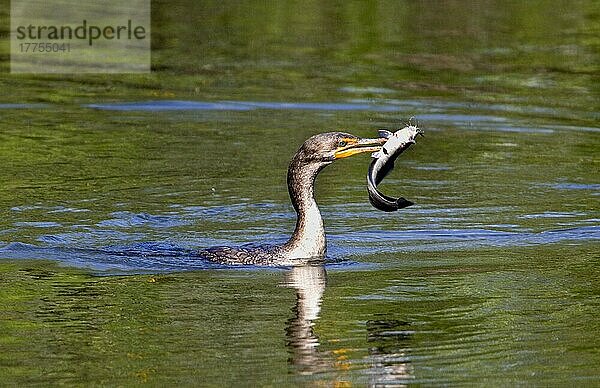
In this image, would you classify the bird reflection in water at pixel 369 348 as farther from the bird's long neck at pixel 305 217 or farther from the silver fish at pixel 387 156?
the silver fish at pixel 387 156

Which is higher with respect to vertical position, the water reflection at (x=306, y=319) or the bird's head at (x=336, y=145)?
the bird's head at (x=336, y=145)

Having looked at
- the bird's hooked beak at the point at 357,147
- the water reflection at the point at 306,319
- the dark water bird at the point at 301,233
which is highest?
the bird's hooked beak at the point at 357,147

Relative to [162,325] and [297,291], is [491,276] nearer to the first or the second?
[297,291]

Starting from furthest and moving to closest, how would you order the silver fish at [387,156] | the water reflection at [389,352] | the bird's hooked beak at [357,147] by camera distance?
the silver fish at [387,156] < the bird's hooked beak at [357,147] < the water reflection at [389,352]

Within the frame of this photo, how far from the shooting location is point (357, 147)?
12000 millimetres

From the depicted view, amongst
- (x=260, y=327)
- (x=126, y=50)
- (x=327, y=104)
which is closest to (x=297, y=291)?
(x=260, y=327)

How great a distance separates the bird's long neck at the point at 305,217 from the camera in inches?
481

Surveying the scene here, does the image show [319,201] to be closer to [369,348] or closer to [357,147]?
[357,147]

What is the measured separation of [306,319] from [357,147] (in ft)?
7.32
